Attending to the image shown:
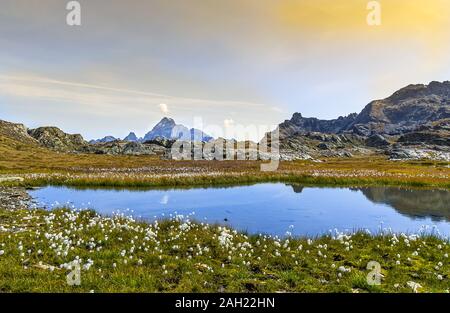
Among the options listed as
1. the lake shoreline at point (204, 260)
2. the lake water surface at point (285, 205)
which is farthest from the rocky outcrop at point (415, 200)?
the lake shoreline at point (204, 260)

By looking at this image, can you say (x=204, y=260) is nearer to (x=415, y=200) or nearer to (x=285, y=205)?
(x=285, y=205)

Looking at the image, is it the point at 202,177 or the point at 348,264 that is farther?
the point at 202,177

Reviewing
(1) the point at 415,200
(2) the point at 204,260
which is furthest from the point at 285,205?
(2) the point at 204,260

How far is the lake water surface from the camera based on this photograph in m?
25.0

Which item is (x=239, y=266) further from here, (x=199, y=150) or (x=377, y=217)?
(x=199, y=150)

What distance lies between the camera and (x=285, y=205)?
33.7m

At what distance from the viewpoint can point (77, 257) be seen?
42.8ft

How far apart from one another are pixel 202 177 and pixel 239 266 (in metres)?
38.2

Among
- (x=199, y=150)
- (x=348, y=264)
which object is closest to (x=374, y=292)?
(x=348, y=264)

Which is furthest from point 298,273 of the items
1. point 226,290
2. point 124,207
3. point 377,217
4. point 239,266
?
point 124,207

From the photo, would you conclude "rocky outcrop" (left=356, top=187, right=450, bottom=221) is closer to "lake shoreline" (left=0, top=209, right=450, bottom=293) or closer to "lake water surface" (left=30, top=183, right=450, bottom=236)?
"lake water surface" (left=30, top=183, right=450, bottom=236)

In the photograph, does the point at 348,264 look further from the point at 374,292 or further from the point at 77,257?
the point at 77,257

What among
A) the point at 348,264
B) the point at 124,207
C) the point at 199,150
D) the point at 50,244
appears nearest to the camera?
the point at 348,264
